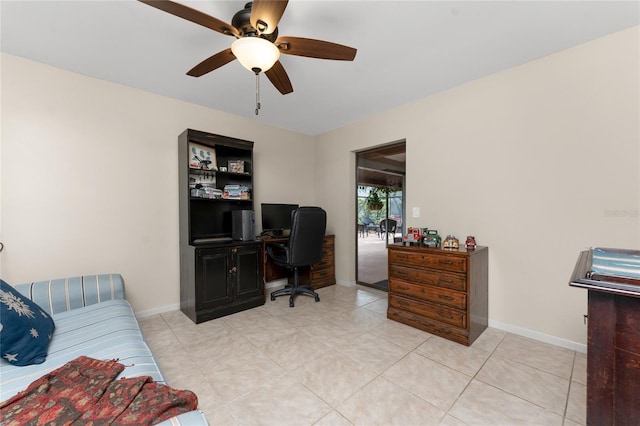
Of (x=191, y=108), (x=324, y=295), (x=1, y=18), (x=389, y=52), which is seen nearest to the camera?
(x=1, y=18)

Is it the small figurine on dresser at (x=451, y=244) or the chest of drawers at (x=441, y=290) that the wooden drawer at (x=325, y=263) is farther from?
the small figurine on dresser at (x=451, y=244)

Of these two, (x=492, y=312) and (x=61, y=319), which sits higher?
(x=61, y=319)

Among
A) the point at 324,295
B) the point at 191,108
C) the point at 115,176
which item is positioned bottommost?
the point at 324,295

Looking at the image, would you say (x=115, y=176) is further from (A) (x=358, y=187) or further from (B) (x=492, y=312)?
(B) (x=492, y=312)

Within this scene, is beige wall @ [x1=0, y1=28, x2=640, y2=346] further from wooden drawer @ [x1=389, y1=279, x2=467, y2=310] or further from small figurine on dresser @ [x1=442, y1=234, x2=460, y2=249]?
wooden drawer @ [x1=389, y1=279, x2=467, y2=310]

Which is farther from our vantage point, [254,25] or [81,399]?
[254,25]

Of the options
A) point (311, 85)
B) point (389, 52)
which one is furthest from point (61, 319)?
point (389, 52)

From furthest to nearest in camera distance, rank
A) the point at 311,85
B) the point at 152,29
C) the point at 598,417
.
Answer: the point at 311,85 < the point at 152,29 < the point at 598,417

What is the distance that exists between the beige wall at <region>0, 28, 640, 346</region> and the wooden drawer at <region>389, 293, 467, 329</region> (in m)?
0.59

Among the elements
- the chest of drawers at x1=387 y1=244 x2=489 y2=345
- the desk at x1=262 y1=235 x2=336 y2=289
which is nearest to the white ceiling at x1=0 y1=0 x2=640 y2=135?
the chest of drawers at x1=387 y1=244 x2=489 y2=345

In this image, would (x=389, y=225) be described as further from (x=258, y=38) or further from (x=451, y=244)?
(x=258, y=38)

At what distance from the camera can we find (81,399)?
41.1 inches

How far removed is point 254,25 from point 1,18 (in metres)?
1.95

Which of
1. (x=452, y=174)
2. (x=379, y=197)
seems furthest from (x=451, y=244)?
(x=379, y=197)
